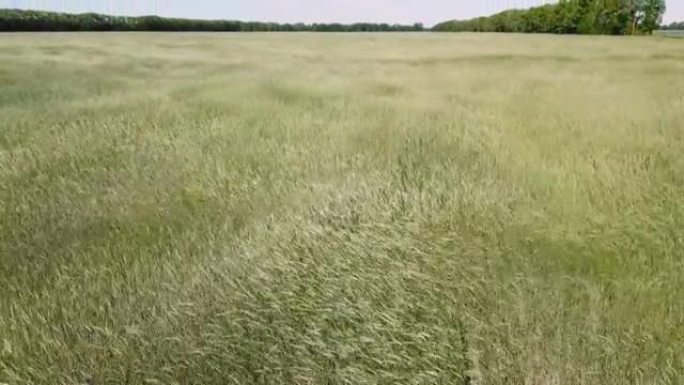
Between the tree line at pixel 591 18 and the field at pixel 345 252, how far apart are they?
50.6 metres

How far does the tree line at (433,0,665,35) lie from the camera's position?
4706 centimetres

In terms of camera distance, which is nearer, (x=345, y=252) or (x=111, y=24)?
(x=345, y=252)

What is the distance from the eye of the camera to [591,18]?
1975 inches

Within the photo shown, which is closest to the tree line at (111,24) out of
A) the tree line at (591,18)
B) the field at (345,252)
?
the tree line at (591,18)

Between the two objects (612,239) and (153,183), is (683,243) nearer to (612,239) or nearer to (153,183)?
(612,239)

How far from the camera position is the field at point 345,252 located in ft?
6.19

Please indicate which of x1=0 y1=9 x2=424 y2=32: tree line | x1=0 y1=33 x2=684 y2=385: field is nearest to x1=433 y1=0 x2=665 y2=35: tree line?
x1=0 y1=9 x2=424 y2=32: tree line

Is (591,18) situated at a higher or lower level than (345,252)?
higher

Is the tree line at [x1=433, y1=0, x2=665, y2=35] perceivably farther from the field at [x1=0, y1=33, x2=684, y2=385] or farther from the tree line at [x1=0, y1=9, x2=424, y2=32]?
the field at [x1=0, y1=33, x2=684, y2=385]

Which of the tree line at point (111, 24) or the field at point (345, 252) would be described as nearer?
the field at point (345, 252)

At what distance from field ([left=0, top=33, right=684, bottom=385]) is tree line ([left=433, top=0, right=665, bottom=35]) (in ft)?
166

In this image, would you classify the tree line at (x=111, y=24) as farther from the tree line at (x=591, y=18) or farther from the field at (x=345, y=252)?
the field at (x=345, y=252)

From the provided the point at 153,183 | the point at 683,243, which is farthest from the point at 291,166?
the point at 683,243

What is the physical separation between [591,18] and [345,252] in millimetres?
57626
